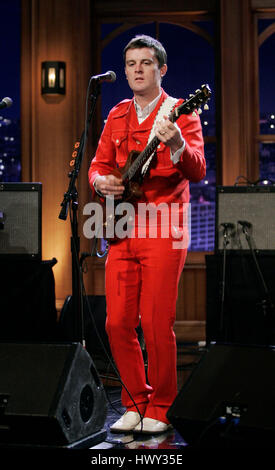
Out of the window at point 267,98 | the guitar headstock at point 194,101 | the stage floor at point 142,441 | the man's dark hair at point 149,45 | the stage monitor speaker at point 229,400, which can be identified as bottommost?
the stage floor at point 142,441

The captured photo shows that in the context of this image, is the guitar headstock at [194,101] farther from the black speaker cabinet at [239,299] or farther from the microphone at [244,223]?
the black speaker cabinet at [239,299]

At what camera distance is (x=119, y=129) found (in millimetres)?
2887

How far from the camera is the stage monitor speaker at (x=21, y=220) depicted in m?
3.73

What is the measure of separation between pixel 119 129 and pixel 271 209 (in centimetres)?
135

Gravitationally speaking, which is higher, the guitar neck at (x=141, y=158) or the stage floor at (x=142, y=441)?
the guitar neck at (x=141, y=158)

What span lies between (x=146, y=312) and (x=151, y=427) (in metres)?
0.50

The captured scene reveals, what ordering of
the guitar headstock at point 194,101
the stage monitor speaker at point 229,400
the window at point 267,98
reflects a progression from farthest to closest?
the window at point 267,98 → the guitar headstock at point 194,101 → the stage monitor speaker at point 229,400

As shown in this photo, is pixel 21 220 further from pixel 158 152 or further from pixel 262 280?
pixel 262 280

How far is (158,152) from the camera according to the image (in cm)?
274

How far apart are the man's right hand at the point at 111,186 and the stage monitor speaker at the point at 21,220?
1.06 metres

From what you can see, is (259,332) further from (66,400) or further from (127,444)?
(66,400)

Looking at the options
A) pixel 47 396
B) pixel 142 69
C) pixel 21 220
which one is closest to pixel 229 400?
pixel 47 396

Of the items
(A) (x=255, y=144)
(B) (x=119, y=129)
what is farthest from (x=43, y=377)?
(A) (x=255, y=144)

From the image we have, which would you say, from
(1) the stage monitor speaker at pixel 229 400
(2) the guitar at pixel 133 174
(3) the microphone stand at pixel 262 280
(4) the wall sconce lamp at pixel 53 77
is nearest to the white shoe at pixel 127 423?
(1) the stage monitor speaker at pixel 229 400
